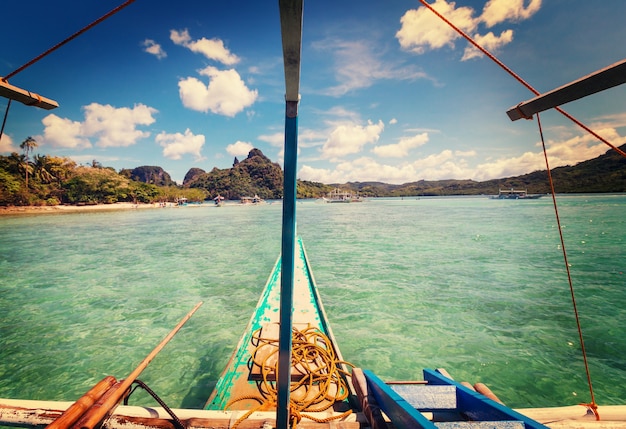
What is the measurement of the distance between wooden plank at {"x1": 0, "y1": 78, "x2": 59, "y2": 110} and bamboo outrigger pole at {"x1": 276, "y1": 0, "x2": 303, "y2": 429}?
2285mm

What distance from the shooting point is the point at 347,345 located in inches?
239

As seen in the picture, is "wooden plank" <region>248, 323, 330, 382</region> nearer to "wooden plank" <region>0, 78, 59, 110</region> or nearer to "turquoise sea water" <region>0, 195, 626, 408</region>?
"turquoise sea water" <region>0, 195, 626, 408</region>

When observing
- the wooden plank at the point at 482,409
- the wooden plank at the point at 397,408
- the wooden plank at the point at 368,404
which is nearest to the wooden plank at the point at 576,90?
the wooden plank at the point at 482,409

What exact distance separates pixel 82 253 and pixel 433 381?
21442mm

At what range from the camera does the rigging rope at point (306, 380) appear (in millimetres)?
2588

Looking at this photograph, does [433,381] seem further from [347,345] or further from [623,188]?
[623,188]

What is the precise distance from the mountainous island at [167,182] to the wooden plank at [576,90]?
61882mm

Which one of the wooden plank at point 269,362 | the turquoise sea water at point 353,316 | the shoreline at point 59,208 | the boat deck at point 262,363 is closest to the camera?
the boat deck at point 262,363

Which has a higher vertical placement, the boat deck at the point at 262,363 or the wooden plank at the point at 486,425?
the wooden plank at the point at 486,425

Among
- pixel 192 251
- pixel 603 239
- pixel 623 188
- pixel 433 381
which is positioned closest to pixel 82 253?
pixel 192 251

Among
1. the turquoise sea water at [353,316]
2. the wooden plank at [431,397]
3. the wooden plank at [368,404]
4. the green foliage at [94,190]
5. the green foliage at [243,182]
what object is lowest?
the turquoise sea water at [353,316]

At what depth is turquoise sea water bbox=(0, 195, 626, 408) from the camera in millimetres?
4922

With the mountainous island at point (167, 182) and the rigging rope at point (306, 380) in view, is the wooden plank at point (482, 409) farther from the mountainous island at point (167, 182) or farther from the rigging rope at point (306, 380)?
the mountainous island at point (167, 182)

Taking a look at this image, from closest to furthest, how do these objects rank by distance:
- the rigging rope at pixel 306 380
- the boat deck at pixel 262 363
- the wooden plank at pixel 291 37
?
the wooden plank at pixel 291 37 < the rigging rope at pixel 306 380 < the boat deck at pixel 262 363
